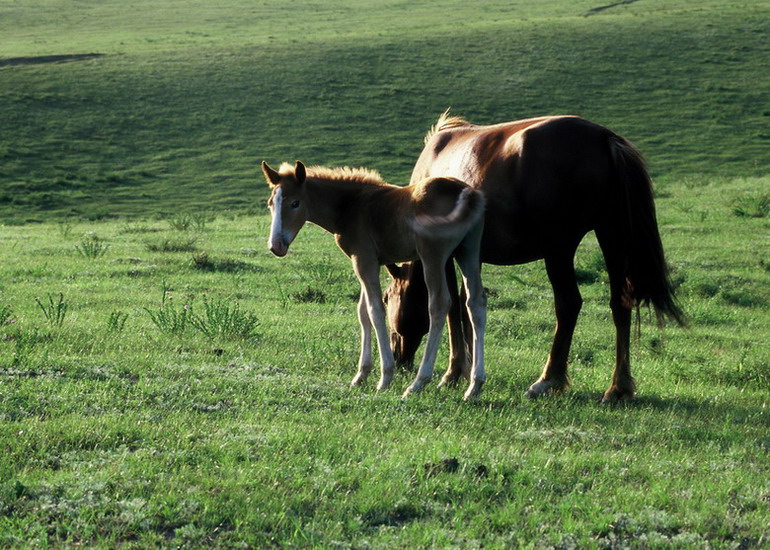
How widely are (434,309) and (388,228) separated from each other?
0.75m

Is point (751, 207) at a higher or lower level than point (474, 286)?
lower

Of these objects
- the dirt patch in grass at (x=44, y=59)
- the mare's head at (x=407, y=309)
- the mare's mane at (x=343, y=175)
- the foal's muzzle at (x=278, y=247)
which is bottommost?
the mare's head at (x=407, y=309)

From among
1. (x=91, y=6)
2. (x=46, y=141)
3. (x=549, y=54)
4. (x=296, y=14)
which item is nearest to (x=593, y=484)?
(x=46, y=141)

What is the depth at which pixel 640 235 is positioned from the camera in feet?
26.3

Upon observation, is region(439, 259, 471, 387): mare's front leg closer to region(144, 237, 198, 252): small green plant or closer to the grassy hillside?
region(144, 237, 198, 252): small green plant

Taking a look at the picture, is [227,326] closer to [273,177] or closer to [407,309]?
[407,309]

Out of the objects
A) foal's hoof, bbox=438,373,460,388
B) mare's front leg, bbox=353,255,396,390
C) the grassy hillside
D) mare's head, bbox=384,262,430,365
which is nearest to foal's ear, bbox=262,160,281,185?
mare's front leg, bbox=353,255,396,390

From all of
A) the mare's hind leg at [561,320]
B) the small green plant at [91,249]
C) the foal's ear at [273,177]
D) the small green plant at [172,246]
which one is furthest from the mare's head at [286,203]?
A: the small green plant at [172,246]

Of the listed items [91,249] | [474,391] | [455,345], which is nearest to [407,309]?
[455,345]

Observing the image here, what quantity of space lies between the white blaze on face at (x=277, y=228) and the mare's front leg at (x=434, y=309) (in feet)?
3.61

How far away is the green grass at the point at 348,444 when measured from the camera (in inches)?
189

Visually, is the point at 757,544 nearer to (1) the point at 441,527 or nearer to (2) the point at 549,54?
(1) the point at 441,527

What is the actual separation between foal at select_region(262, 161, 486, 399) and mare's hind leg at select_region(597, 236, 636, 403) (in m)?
1.18

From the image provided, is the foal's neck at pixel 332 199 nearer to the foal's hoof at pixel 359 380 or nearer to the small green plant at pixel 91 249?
the foal's hoof at pixel 359 380
